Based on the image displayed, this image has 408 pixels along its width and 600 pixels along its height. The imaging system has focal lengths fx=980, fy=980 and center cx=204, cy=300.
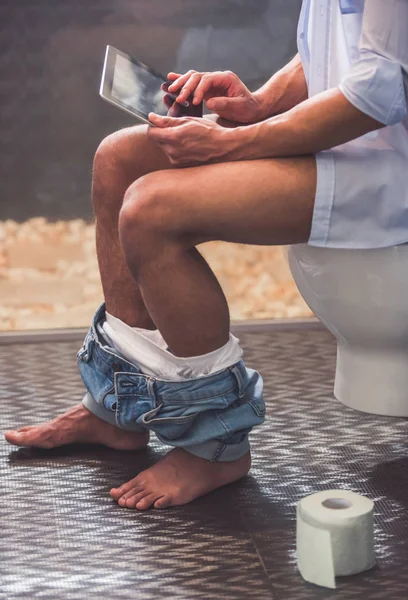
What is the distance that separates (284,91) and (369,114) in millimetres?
339

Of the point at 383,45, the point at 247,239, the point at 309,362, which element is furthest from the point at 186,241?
the point at 309,362

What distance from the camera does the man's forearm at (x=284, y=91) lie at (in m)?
1.53

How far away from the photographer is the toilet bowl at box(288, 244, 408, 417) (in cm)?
133

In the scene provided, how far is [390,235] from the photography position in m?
1.29

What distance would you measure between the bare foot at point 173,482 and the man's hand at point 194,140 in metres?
0.43

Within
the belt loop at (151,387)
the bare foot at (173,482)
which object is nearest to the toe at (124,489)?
the bare foot at (173,482)

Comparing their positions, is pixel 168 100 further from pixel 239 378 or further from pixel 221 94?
pixel 239 378

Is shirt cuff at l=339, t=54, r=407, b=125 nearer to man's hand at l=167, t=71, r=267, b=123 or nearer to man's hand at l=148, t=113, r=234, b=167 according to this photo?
man's hand at l=148, t=113, r=234, b=167

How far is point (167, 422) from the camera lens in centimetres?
138

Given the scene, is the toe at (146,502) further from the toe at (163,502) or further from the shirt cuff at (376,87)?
the shirt cuff at (376,87)

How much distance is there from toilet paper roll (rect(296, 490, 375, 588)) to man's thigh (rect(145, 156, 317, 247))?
358 millimetres

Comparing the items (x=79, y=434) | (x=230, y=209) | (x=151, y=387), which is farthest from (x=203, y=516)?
(x=230, y=209)

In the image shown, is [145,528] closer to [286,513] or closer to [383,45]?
[286,513]

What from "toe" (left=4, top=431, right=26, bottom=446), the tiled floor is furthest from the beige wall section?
"toe" (left=4, top=431, right=26, bottom=446)
